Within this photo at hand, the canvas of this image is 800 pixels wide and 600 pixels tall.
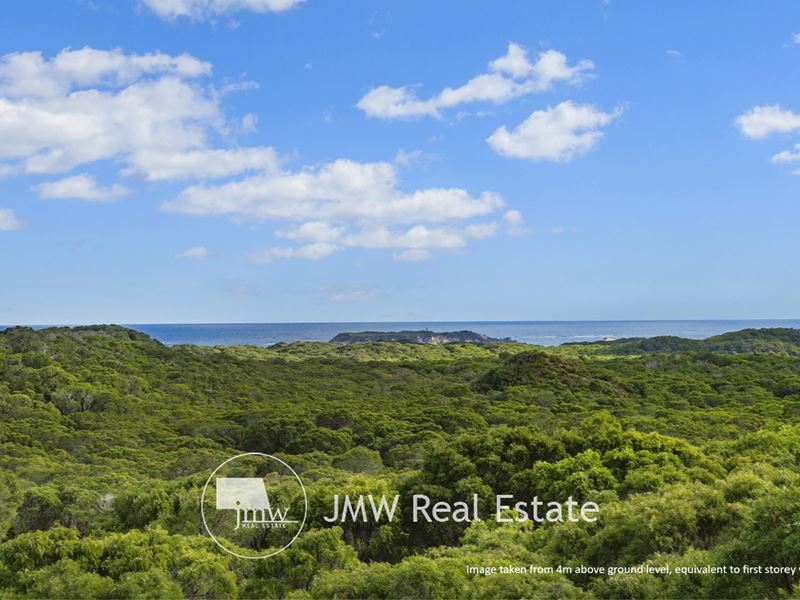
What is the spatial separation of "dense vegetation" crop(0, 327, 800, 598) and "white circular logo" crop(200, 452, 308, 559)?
36cm

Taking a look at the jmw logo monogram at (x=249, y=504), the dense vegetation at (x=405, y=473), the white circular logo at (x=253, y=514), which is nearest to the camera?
the dense vegetation at (x=405, y=473)

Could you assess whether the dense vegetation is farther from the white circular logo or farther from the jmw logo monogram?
the jmw logo monogram

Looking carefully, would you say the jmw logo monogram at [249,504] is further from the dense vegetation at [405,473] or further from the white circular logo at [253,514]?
the dense vegetation at [405,473]

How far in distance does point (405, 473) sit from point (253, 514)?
6969mm

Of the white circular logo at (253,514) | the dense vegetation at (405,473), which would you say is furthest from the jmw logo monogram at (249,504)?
the dense vegetation at (405,473)

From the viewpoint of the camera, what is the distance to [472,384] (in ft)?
163

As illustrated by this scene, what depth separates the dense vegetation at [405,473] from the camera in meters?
9.85

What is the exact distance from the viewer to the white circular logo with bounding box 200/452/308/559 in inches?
531

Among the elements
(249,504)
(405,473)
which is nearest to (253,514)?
(249,504)

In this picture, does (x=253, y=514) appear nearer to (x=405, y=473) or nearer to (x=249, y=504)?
(x=249, y=504)

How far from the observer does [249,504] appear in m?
16.0

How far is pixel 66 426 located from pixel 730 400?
110ft

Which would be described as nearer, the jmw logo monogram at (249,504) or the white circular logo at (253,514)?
the white circular logo at (253,514)

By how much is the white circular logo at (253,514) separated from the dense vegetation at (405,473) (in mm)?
363
